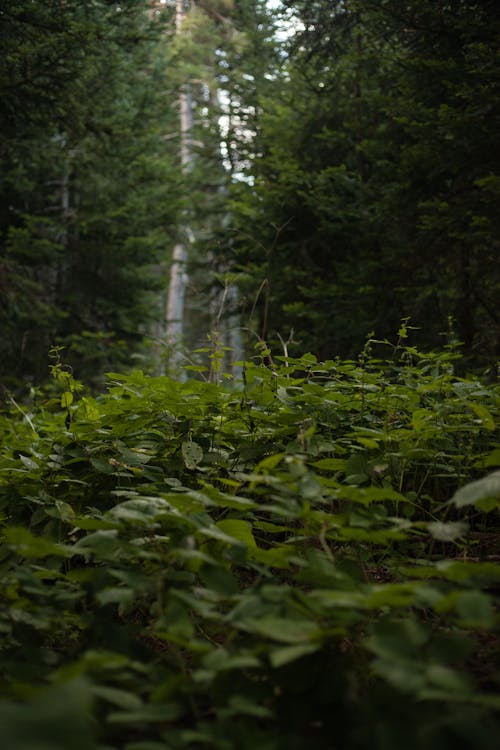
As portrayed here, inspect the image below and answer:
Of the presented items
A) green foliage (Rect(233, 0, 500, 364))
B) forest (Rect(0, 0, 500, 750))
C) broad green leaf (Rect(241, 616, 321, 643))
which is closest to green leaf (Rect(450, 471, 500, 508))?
forest (Rect(0, 0, 500, 750))

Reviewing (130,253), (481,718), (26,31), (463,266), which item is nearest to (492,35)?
(463,266)

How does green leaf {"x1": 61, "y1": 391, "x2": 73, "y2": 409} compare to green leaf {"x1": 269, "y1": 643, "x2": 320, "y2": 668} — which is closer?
green leaf {"x1": 269, "y1": 643, "x2": 320, "y2": 668}

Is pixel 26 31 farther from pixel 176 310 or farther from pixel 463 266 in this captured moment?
pixel 176 310

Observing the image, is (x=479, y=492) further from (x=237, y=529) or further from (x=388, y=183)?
(x=388, y=183)

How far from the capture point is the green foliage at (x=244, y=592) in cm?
112

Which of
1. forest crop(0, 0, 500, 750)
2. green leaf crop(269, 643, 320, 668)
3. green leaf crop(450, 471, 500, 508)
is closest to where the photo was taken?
green leaf crop(269, 643, 320, 668)

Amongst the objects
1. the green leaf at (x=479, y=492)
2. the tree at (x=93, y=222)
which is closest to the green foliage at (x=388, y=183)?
the tree at (x=93, y=222)

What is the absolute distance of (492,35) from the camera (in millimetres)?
5215

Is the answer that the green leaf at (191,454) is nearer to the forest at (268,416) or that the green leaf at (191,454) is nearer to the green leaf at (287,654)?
the forest at (268,416)

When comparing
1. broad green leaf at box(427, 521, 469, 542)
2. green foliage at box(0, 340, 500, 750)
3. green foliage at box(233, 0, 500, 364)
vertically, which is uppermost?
green foliage at box(233, 0, 500, 364)

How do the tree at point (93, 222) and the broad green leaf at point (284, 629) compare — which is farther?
the tree at point (93, 222)

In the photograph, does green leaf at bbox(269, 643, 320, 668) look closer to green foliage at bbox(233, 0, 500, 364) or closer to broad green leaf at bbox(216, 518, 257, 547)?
broad green leaf at bbox(216, 518, 257, 547)

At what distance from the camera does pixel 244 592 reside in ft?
5.26

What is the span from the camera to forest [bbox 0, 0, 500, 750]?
124 centimetres
